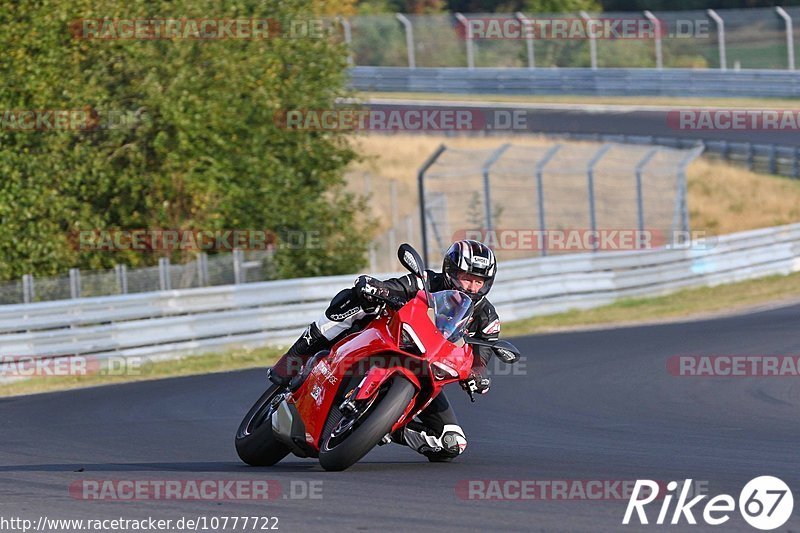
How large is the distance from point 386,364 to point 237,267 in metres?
12.3

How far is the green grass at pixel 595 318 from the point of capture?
15.8 m

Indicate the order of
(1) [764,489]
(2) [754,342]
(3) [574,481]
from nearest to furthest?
(1) [764,489], (3) [574,481], (2) [754,342]

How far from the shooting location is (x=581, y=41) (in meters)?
40.9

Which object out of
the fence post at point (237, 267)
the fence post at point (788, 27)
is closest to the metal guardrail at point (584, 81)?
the fence post at point (788, 27)

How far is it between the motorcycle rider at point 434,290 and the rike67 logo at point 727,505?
1433mm

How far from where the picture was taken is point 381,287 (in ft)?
24.0

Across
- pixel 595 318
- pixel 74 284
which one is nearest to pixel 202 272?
pixel 74 284

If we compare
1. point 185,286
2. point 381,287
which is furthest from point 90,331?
point 381,287

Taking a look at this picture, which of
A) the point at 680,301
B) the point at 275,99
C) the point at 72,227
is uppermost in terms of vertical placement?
the point at 275,99

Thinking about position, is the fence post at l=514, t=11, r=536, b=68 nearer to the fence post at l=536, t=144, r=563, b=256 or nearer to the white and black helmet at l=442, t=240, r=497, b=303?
the fence post at l=536, t=144, r=563, b=256

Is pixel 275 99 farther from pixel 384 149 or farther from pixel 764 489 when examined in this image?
pixel 764 489

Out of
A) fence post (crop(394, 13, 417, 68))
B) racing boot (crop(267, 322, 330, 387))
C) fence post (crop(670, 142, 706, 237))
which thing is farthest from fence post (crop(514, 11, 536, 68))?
racing boot (crop(267, 322, 330, 387))

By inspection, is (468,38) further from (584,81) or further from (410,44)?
(584,81)

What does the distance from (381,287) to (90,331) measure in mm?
9737
